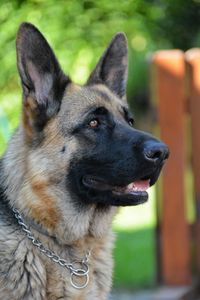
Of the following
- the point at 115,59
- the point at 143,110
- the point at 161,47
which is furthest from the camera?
the point at 143,110

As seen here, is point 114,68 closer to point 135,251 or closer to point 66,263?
point 66,263

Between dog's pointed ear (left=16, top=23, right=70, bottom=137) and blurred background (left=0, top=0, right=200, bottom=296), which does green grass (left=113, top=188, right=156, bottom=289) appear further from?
dog's pointed ear (left=16, top=23, right=70, bottom=137)

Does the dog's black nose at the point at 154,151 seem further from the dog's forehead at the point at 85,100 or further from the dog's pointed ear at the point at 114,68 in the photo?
the dog's pointed ear at the point at 114,68

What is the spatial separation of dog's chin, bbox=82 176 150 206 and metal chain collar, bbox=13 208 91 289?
0.40 meters

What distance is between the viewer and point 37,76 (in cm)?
505

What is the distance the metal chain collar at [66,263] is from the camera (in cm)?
489

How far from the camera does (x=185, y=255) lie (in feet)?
25.8

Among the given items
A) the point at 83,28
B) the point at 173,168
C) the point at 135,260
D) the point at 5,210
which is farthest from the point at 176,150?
the point at 5,210

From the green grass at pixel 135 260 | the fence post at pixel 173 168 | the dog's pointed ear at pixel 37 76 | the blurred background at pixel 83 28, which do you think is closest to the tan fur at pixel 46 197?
the dog's pointed ear at pixel 37 76

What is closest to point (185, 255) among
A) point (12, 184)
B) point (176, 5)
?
point (176, 5)

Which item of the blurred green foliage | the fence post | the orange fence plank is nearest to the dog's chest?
the blurred green foliage

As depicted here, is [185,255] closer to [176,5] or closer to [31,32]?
[176,5]

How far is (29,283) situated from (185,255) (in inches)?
131

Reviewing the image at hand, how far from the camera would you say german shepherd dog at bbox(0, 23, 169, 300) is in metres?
4.86
